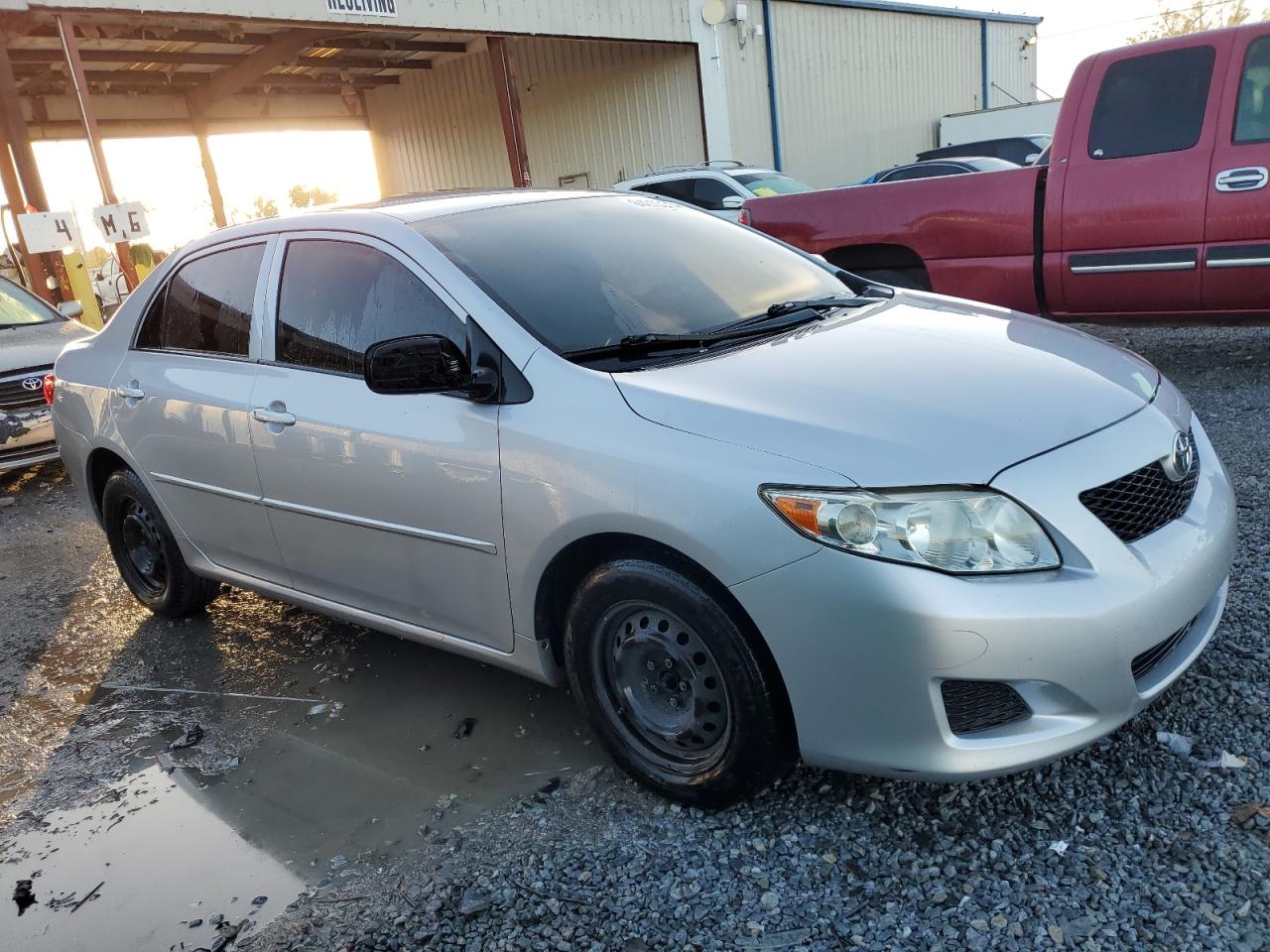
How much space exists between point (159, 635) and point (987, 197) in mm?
5340

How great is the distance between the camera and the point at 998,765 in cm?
229

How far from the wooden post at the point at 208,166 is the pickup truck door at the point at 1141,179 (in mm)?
19977

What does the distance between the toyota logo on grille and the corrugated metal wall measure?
1688 centimetres

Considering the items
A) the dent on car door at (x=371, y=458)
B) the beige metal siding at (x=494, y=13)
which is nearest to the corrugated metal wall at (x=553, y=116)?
the beige metal siding at (x=494, y=13)

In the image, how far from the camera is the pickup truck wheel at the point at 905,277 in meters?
6.84

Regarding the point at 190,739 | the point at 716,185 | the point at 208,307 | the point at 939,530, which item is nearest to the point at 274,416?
the point at 208,307

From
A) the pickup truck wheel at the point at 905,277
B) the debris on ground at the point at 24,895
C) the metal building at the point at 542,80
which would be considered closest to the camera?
the debris on ground at the point at 24,895

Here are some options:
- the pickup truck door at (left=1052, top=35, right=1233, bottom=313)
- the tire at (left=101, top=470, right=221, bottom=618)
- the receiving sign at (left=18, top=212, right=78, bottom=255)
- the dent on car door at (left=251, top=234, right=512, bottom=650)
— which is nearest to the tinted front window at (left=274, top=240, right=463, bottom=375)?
the dent on car door at (left=251, top=234, right=512, bottom=650)

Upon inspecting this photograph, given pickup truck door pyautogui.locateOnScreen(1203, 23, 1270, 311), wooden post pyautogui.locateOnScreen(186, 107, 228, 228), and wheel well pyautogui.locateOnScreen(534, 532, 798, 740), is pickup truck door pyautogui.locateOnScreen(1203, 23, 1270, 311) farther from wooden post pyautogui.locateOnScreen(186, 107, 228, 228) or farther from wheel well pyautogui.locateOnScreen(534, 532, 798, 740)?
wooden post pyautogui.locateOnScreen(186, 107, 228, 228)

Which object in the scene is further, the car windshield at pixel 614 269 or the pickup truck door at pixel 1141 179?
the pickup truck door at pixel 1141 179

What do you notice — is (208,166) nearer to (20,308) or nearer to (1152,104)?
(20,308)

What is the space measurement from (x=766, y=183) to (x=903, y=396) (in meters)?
11.4

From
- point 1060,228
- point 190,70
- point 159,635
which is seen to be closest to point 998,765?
point 159,635

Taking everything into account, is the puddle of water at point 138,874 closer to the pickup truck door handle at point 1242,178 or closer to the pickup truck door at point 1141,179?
the pickup truck door at point 1141,179
